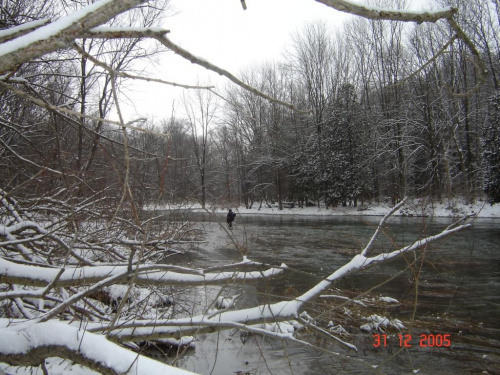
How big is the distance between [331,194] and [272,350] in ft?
95.6

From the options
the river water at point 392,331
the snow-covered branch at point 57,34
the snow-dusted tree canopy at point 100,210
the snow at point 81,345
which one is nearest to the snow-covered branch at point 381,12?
the snow-dusted tree canopy at point 100,210

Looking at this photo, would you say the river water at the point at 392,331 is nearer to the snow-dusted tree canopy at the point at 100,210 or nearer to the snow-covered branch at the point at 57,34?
the snow-dusted tree canopy at the point at 100,210

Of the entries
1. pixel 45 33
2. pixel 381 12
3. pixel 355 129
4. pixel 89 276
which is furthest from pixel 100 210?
pixel 355 129

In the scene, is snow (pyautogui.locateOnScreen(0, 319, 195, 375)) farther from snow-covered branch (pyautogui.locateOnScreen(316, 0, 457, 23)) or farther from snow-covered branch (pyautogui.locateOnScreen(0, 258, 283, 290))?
snow-covered branch (pyautogui.locateOnScreen(316, 0, 457, 23))

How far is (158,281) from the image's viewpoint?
2.10m

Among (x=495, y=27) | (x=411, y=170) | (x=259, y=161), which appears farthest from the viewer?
(x=259, y=161)

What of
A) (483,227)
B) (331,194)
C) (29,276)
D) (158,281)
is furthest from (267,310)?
(331,194)

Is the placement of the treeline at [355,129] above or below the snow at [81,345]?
above

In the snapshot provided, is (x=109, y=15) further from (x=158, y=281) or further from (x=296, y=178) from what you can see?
(x=296, y=178)

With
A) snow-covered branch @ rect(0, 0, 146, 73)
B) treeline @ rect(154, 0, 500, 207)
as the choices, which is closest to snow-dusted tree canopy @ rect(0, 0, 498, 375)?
snow-covered branch @ rect(0, 0, 146, 73)
